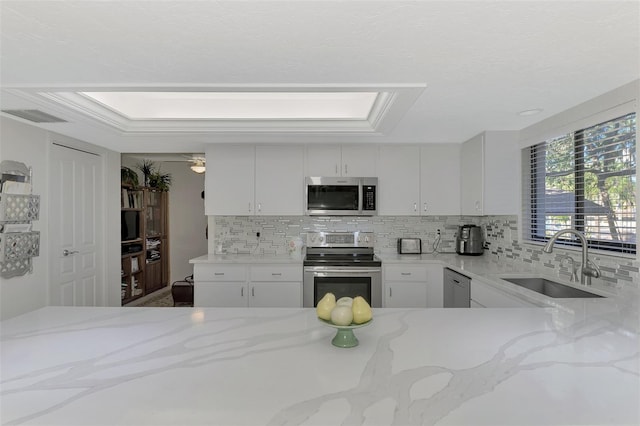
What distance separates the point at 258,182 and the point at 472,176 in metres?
2.23

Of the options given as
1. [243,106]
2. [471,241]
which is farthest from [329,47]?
[471,241]

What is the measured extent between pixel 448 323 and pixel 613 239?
1556 millimetres

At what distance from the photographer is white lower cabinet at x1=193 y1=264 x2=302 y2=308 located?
3453 mm

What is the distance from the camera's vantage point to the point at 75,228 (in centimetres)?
339

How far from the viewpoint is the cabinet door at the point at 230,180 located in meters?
3.66

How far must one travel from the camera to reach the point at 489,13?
49.7 inches

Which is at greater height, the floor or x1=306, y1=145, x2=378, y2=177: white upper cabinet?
x1=306, y1=145, x2=378, y2=177: white upper cabinet

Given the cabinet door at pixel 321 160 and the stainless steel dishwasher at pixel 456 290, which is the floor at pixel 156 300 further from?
the stainless steel dishwasher at pixel 456 290

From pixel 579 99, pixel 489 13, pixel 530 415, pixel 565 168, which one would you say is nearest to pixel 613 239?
pixel 565 168

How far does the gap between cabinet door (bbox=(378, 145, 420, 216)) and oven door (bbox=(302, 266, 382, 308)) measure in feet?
2.43

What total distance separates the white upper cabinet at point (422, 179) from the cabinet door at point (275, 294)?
4.26 ft

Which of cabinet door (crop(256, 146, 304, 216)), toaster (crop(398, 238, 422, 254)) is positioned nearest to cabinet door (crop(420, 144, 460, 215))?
toaster (crop(398, 238, 422, 254))

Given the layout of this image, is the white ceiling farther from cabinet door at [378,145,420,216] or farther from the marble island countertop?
cabinet door at [378,145,420,216]

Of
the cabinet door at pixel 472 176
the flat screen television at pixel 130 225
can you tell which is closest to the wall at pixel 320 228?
the cabinet door at pixel 472 176
